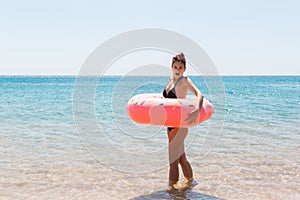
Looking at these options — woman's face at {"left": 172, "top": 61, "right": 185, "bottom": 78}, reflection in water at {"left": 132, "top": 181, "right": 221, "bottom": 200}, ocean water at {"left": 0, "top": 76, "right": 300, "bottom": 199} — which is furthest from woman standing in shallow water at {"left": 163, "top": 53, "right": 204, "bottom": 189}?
ocean water at {"left": 0, "top": 76, "right": 300, "bottom": 199}

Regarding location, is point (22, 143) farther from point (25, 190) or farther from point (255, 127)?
point (255, 127)

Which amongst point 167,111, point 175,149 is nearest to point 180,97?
point 167,111

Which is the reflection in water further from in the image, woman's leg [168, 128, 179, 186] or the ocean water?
woman's leg [168, 128, 179, 186]

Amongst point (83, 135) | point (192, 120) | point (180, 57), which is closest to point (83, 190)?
point (192, 120)

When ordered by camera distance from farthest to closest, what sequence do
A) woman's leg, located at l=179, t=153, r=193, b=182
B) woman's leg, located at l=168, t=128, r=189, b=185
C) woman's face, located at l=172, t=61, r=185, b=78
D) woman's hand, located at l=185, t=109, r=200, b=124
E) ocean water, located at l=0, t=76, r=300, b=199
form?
woman's leg, located at l=179, t=153, r=193, b=182 < ocean water, located at l=0, t=76, r=300, b=199 < woman's leg, located at l=168, t=128, r=189, b=185 < woman's face, located at l=172, t=61, r=185, b=78 < woman's hand, located at l=185, t=109, r=200, b=124

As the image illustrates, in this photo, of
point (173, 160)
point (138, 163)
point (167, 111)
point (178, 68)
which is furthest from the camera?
point (138, 163)

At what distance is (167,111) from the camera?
3.83 meters

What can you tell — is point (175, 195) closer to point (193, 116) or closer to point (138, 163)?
point (193, 116)

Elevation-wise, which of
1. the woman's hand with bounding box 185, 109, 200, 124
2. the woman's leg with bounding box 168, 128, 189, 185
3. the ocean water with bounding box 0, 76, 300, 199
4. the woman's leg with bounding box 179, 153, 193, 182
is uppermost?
the woman's hand with bounding box 185, 109, 200, 124

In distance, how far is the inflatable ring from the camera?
149 inches

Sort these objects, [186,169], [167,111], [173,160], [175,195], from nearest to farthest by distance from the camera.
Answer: [167,111] < [175,195] < [173,160] < [186,169]

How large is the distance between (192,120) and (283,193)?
146 centimetres

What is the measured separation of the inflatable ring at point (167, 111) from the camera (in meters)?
3.79

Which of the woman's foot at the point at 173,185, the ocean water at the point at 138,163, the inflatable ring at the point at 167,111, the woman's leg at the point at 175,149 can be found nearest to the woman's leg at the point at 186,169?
the woman's leg at the point at 175,149
